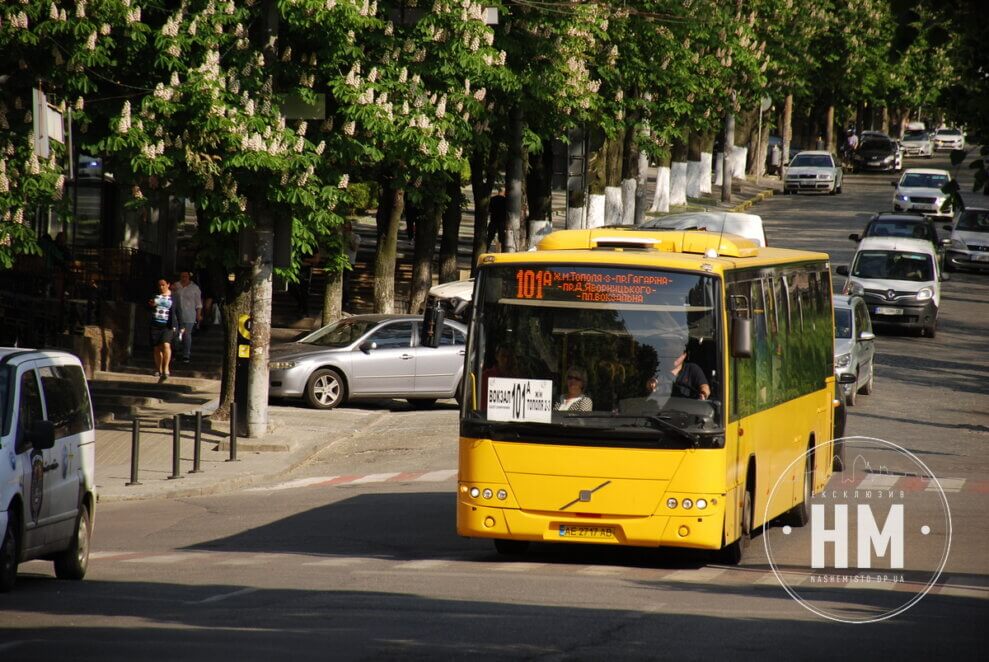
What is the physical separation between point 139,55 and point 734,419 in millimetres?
12850

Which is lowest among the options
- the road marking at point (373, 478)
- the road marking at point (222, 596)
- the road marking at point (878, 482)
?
the road marking at point (373, 478)

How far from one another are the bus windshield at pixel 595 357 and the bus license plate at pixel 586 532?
0.70 metres

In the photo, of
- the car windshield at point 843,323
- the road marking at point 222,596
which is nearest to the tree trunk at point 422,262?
the car windshield at point 843,323

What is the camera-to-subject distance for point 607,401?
44.2 ft

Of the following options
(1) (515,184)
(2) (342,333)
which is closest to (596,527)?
(2) (342,333)

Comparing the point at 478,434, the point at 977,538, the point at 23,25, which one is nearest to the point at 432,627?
the point at 478,434

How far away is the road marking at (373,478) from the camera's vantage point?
21.4m

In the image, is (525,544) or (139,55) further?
(139,55)

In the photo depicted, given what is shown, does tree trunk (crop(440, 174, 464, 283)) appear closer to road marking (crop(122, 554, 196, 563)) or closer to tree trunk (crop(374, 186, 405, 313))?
tree trunk (crop(374, 186, 405, 313))

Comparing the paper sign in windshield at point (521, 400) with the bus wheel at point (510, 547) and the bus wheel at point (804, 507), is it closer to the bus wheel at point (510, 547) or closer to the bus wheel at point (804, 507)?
the bus wheel at point (510, 547)

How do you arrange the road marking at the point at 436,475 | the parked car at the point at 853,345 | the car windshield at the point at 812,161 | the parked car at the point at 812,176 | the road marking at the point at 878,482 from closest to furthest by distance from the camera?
the road marking at the point at 878,482 < the road marking at the point at 436,475 < the parked car at the point at 853,345 < the parked car at the point at 812,176 < the car windshield at the point at 812,161

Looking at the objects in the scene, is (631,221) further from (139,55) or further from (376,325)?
(139,55)

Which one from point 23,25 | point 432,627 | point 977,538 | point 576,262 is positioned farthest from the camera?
point 23,25

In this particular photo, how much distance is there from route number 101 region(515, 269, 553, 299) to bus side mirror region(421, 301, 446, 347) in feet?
2.49
